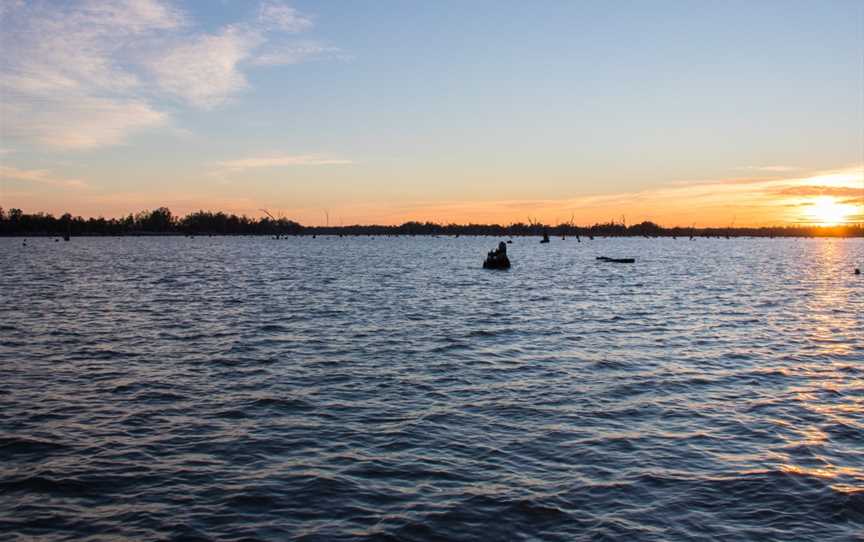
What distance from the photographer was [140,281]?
63031 mm

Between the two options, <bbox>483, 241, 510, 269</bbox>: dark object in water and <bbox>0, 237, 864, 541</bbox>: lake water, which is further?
<bbox>483, 241, 510, 269</bbox>: dark object in water

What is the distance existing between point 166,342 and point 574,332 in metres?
18.6

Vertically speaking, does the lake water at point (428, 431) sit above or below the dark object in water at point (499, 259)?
below

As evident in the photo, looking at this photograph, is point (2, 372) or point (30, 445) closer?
point (30, 445)

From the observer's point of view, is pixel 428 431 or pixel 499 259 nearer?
pixel 428 431

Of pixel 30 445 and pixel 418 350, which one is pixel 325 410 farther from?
pixel 418 350

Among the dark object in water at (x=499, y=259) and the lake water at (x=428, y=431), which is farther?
the dark object in water at (x=499, y=259)

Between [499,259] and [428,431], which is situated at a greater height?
[499,259]

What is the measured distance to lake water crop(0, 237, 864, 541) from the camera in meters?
10.5

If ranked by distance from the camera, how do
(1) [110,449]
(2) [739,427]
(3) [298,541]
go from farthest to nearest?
(2) [739,427], (1) [110,449], (3) [298,541]

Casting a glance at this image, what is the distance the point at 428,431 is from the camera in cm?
1502

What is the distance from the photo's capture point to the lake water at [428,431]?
10484 mm

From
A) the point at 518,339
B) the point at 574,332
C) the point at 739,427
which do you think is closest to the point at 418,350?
the point at 518,339

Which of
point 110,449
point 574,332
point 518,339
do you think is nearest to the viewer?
point 110,449
